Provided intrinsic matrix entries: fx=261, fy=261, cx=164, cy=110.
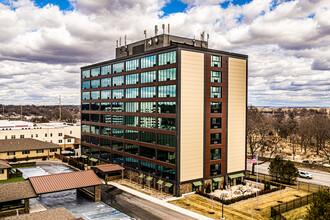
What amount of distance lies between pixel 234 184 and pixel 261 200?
421 inches

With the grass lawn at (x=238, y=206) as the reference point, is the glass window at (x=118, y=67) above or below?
above

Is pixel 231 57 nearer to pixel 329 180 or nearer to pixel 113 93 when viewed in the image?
pixel 113 93

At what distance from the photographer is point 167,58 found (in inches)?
2046

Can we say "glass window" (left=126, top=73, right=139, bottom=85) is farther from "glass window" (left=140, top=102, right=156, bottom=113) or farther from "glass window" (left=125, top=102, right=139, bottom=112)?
"glass window" (left=140, top=102, right=156, bottom=113)

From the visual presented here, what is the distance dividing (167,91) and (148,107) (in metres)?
7.29

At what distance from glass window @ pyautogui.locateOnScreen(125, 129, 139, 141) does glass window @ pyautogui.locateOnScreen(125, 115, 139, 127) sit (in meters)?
1.69

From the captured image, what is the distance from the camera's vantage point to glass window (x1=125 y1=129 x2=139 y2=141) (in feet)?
199

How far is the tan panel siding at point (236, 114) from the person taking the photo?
2235 inches

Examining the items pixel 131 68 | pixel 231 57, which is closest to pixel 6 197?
pixel 131 68

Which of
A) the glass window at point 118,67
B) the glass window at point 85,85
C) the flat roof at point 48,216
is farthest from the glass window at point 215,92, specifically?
the glass window at point 85,85

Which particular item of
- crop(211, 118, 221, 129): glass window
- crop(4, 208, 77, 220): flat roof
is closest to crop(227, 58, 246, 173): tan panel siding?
crop(211, 118, 221, 129): glass window

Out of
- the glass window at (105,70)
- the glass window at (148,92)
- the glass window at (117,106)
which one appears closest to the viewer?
the glass window at (148,92)

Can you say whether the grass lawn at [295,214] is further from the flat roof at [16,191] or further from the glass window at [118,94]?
the glass window at [118,94]

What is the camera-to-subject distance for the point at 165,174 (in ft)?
171
